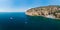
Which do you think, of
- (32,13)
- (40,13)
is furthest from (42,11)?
(32,13)

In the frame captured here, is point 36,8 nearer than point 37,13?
No

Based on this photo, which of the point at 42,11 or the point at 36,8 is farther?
the point at 36,8

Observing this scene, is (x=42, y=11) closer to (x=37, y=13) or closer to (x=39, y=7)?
(x=37, y=13)

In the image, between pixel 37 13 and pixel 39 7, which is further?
pixel 39 7

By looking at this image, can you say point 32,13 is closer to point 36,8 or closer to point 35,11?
point 35,11

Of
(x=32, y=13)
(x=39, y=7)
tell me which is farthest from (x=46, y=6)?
(x=32, y=13)

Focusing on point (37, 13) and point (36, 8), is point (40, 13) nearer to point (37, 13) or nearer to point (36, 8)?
point (37, 13)
